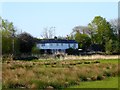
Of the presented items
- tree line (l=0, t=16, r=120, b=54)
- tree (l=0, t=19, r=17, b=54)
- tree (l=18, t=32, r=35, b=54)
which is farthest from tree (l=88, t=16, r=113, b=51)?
tree (l=0, t=19, r=17, b=54)

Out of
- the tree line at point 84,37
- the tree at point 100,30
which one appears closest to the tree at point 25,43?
the tree line at point 84,37

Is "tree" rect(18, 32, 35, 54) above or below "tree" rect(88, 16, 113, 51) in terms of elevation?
below

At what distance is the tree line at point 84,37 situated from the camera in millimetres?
56938

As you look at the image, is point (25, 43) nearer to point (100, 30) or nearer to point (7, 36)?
point (7, 36)

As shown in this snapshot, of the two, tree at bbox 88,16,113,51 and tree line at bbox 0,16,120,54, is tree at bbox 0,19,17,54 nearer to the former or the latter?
tree line at bbox 0,16,120,54

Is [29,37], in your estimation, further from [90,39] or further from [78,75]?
[78,75]

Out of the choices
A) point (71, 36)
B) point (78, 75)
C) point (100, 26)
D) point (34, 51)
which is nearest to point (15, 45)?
point (34, 51)

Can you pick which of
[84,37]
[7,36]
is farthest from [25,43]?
[84,37]

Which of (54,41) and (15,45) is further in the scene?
(54,41)

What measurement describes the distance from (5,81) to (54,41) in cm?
6778

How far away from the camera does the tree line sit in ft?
187

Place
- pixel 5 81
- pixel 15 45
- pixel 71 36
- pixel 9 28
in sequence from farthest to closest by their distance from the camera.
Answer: pixel 71 36, pixel 9 28, pixel 15 45, pixel 5 81

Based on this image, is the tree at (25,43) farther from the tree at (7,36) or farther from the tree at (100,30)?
the tree at (100,30)

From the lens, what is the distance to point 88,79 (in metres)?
17.1
